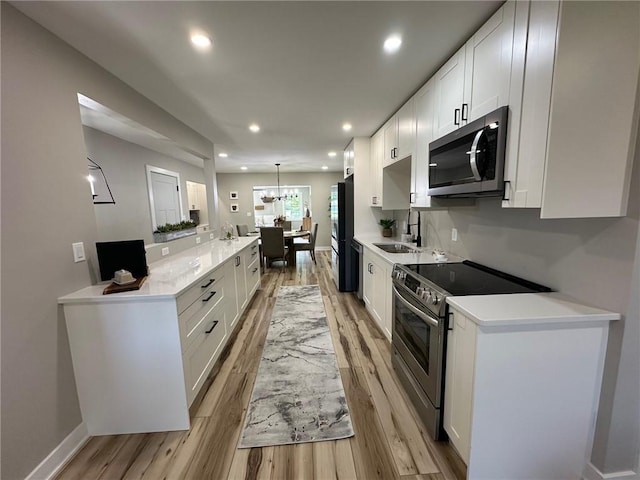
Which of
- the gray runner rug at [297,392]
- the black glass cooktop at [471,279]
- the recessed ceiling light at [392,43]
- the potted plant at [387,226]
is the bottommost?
the gray runner rug at [297,392]

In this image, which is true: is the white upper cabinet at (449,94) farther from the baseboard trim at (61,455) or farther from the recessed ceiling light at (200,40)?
the baseboard trim at (61,455)

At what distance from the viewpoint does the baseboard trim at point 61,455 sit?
1.38 metres

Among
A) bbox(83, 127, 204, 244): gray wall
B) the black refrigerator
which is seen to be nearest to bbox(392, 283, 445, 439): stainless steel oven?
the black refrigerator

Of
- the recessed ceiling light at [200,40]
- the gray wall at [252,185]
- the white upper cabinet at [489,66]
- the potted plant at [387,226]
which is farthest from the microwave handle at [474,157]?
the gray wall at [252,185]

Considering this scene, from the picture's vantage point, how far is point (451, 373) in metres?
1.42

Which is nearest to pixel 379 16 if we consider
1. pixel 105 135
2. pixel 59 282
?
pixel 59 282

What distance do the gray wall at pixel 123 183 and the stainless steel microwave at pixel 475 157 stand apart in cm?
400

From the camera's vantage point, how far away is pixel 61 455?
4.88 feet

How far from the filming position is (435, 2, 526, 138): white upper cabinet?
4.34 feet

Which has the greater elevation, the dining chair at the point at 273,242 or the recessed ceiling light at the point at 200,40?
the recessed ceiling light at the point at 200,40

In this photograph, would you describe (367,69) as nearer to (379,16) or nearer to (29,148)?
(379,16)

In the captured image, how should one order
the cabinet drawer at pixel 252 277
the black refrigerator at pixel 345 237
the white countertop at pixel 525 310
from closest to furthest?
the white countertop at pixel 525 310
the cabinet drawer at pixel 252 277
the black refrigerator at pixel 345 237

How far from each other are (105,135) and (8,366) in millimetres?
3470

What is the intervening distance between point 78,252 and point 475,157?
8.20ft
